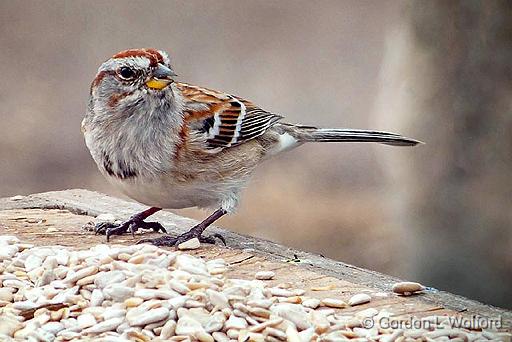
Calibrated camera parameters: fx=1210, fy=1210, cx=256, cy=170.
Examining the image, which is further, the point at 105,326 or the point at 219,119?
the point at 219,119

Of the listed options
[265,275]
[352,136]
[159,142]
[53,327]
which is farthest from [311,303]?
[352,136]

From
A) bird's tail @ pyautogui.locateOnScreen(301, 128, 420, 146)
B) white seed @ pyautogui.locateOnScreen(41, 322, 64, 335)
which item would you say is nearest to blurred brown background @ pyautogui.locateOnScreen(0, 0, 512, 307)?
A: bird's tail @ pyautogui.locateOnScreen(301, 128, 420, 146)

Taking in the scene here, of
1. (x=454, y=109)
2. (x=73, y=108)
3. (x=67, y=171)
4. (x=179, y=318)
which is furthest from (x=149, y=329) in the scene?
(x=73, y=108)

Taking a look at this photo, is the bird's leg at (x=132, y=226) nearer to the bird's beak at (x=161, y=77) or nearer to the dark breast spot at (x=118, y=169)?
the dark breast spot at (x=118, y=169)

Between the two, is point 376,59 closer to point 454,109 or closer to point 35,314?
point 454,109

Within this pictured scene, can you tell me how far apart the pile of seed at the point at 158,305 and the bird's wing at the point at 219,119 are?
85 centimetres

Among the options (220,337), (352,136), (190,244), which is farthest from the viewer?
(352,136)

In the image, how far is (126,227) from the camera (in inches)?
179

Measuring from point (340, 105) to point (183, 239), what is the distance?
17.4ft

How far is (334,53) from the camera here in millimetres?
10180

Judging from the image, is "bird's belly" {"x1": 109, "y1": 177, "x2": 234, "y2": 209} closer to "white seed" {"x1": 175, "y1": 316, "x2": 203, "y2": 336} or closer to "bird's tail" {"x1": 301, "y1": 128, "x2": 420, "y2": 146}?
"bird's tail" {"x1": 301, "y1": 128, "x2": 420, "y2": 146}

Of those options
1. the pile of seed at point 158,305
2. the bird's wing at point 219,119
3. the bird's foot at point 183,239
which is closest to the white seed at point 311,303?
the pile of seed at point 158,305

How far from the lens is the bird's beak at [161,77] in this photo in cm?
443

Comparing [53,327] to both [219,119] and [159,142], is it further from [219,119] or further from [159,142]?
[219,119]
